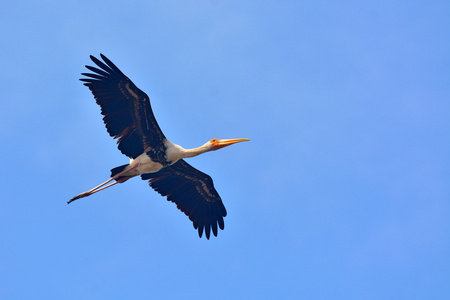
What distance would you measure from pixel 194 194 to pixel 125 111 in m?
4.71

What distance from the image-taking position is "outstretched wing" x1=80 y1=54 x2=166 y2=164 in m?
27.2

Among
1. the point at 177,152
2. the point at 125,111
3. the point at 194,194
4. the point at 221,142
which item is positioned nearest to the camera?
the point at 125,111

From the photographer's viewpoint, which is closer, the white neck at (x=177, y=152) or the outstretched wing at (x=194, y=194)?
the white neck at (x=177, y=152)

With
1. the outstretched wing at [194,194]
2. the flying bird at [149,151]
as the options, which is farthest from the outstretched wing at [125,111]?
the outstretched wing at [194,194]

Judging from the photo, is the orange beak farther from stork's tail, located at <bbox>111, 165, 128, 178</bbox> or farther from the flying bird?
stork's tail, located at <bbox>111, 165, 128, 178</bbox>

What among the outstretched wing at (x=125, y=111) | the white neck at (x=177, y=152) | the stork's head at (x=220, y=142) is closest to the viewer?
the outstretched wing at (x=125, y=111)

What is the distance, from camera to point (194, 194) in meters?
30.4

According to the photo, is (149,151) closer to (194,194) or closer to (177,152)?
(177,152)

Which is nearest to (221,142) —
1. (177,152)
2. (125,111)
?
(177,152)

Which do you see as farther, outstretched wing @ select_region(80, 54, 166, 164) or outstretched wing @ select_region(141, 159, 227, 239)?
outstretched wing @ select_region(141, 159, 227, 239)

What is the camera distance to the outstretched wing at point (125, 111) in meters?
27.2

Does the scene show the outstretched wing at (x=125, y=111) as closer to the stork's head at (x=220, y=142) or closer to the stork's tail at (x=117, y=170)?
the stork's tail at (x=117, y=170)

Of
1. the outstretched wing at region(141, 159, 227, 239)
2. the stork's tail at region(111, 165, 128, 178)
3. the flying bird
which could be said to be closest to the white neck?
the flying bird

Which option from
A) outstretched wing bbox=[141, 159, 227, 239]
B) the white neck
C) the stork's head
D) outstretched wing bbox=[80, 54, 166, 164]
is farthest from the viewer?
outstretched wing bbox=[141, 159, 227, 239]
